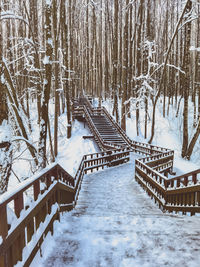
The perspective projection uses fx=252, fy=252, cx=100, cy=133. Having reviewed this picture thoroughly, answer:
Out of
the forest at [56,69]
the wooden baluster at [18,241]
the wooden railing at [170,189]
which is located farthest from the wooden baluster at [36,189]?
the wooden railing at [170,189]

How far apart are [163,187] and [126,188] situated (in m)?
3.09

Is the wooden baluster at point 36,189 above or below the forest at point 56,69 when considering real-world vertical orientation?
below

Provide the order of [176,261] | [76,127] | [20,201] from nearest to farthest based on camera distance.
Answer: [20,201] < [176,261] < [76,127]

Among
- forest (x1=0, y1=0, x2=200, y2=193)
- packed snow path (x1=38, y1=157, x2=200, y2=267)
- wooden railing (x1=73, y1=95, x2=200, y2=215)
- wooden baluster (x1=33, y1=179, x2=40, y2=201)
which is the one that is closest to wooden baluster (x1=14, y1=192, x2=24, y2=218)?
wooden baluster (x1=33, y1=179, x2=40, y2=201)

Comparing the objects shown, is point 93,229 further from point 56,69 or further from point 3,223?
point 56,69

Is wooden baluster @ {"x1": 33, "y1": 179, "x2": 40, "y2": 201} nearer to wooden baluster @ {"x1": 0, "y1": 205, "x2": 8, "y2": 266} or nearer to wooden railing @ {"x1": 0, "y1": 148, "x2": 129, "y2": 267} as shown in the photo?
wooden railing @ {"x1": 0, "y1": 148, "x2": 129, "y2": 267}

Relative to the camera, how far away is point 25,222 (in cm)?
332

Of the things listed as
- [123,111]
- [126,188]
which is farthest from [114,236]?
[123,111]

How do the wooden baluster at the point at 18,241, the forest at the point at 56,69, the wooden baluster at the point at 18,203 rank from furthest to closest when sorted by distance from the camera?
1. the forest at the point at 56,69
2. the wooden baluster at the point at 18,203
3. the wooden baluster at the point at 18,241

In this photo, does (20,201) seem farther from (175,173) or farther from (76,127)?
(76,127)

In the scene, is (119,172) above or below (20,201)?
below

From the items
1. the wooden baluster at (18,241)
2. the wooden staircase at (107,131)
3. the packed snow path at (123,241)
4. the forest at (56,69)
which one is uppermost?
the forest at (56,69)

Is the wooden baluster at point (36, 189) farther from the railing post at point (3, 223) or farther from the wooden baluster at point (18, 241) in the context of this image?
the railing post at point (3, 223)

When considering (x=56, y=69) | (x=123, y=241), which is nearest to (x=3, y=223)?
(x=123, y=241)
